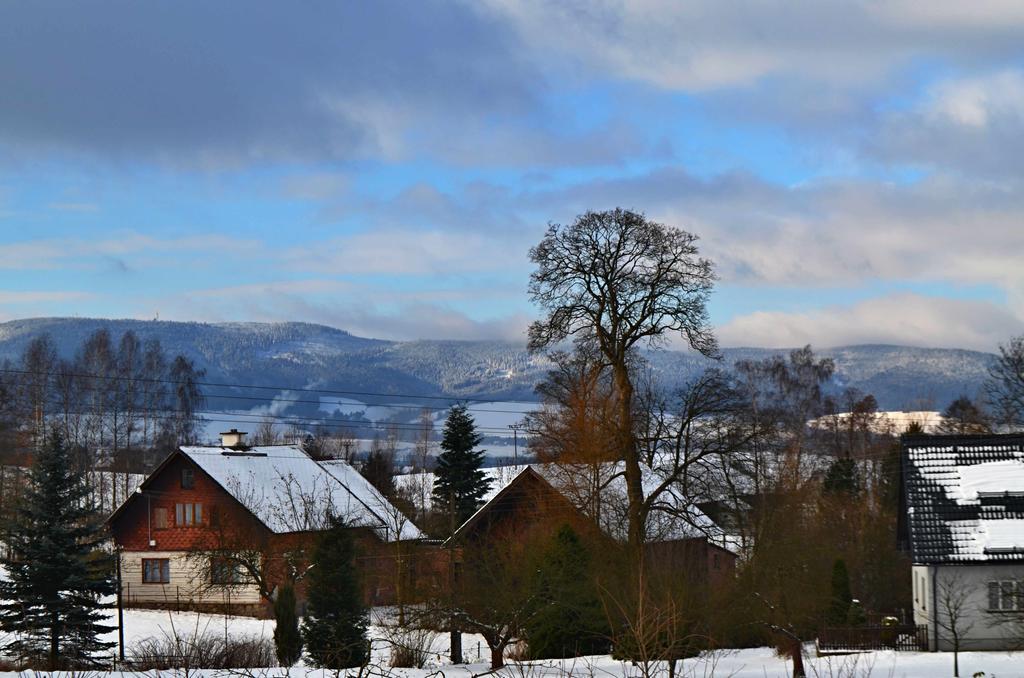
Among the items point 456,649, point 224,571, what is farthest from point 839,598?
point 224,571

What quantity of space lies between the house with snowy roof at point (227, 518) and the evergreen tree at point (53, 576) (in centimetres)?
1568

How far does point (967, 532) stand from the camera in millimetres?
36875

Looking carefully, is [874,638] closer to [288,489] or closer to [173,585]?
[288,489]

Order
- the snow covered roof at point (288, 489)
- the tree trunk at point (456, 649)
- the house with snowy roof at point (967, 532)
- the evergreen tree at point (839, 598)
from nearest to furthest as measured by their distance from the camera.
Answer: the house with snowy roof at point (967, 532) → the tree trunk at point (456, 649) → the evergreen tree at point (839, 598) → the snow covered roof at point (288, 489)

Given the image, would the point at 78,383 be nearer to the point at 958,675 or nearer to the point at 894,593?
the point at 894,593

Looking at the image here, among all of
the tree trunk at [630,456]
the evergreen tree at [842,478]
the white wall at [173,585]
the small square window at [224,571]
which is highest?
the tree trunk at [630,456]

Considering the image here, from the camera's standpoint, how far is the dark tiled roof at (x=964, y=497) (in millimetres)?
36375

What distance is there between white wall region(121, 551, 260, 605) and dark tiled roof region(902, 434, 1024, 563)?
97.9 ft

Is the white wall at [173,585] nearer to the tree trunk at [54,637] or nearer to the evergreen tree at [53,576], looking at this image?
the evergreen tree at [53,576]

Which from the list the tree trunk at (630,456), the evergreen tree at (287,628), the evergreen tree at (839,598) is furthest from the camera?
the evergreen tree at (839,598)

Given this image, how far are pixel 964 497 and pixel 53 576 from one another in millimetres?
26500

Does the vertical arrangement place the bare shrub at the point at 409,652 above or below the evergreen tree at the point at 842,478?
below

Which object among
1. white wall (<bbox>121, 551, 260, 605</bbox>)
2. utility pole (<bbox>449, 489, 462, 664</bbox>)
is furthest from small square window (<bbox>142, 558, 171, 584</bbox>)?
utility pole (<bbox>449, 489, 462, 664</bbox>)

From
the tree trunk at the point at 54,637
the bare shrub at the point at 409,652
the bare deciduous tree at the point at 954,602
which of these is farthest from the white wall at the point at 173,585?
the bare deciduous tree at the point at 954,602
